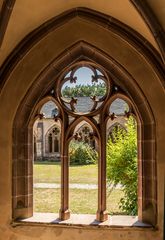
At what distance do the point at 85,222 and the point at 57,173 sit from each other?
9.38 m

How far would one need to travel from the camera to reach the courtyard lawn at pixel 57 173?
429 inches

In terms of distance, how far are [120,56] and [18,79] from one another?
1160 millimetres

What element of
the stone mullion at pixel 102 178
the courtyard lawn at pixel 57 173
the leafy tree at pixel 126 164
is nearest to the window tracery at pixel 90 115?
the stone mullion at pixel 102 178

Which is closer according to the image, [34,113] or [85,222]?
[85,222]

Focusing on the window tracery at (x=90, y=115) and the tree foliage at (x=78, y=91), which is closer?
the window tracery at (x=90, y=115)

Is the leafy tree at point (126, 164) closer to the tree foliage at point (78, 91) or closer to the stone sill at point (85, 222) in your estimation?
the tree foliage at point (78, 91)

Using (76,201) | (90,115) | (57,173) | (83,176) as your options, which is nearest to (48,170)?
(57,173)

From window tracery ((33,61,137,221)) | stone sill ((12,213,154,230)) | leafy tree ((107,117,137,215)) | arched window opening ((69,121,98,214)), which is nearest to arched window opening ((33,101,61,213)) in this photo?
arched window opening ((69,121,98,214))

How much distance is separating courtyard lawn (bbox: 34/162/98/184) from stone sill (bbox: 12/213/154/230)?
6.68 meters

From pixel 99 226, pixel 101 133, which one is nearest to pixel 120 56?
pixel 101 133

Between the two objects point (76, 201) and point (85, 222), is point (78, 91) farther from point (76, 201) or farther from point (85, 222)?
point (76, 201)

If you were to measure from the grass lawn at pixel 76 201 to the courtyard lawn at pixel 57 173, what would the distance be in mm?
837

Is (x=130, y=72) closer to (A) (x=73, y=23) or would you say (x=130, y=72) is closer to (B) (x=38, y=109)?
(A) (x=73, y=23)

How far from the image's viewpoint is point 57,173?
42.5 ft
